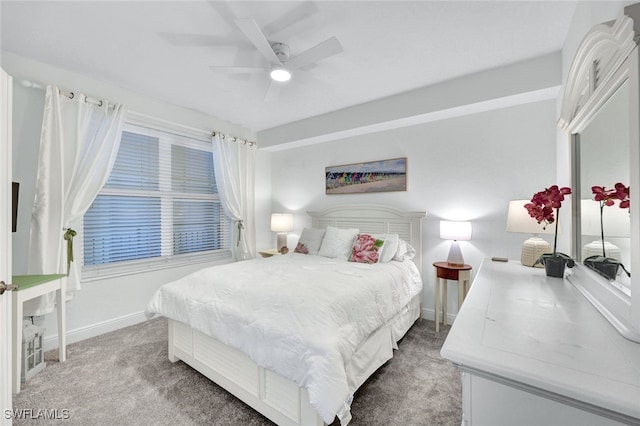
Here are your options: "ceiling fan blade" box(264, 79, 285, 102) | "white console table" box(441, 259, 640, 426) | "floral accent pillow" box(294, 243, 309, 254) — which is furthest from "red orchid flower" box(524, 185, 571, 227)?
"floral accent pillow" box(294, 243, 309, 254)

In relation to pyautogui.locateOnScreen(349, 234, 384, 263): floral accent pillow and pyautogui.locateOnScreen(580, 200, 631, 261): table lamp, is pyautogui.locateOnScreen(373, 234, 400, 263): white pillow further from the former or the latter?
pyautogui.locateOnScreen(580, 200, 631, 261): table lamp

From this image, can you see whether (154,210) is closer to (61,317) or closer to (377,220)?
(61,317)

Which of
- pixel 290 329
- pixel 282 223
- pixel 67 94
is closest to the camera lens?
pixel 290 329

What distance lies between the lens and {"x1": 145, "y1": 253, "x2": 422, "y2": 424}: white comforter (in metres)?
1.31

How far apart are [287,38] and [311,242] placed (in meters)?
2.18

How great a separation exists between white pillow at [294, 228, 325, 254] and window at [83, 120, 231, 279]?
53.7 inches

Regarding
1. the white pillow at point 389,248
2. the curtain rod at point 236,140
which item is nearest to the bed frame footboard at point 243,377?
the white pillow at point 389,248

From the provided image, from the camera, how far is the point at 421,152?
3227 millimetres

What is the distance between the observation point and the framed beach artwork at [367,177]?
3.38 m

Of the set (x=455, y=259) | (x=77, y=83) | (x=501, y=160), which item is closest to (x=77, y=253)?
(x=77, y=83)

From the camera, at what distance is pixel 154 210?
325cm

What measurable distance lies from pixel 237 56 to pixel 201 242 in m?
2.49

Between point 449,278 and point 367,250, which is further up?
point 367,250

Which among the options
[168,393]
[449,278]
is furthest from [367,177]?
[168,393]
